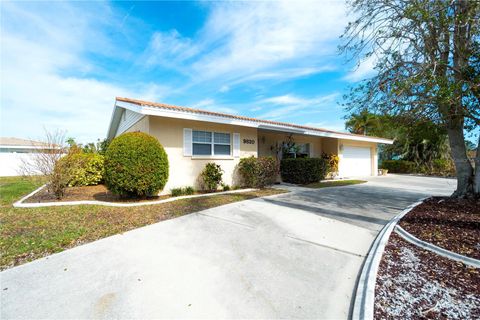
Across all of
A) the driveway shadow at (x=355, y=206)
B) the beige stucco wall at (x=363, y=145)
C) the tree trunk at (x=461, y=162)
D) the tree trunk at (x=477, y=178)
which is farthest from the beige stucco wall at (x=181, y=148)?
the tree trunk at (x=477, y=178)

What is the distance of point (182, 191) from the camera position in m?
8.63

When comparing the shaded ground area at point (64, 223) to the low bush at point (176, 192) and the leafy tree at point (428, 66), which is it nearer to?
the low bush at point (176, 192)

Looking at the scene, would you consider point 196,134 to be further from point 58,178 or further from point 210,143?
point 58,178

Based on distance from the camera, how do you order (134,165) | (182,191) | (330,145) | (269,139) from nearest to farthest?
1. (134,165)
2. (182,191)
3. (269,139)
4. (330,145)

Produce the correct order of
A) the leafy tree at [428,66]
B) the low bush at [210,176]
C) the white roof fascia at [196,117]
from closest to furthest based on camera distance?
the leafy tree at [428,66]
the white roof fascia at [196,117]
the low bush at [210,176]

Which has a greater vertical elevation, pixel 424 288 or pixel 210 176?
pixel 210 176

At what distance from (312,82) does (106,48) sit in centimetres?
1093

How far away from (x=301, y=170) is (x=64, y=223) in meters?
9.88

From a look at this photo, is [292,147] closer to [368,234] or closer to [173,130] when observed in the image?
[173,130]

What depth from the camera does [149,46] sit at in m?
10.4

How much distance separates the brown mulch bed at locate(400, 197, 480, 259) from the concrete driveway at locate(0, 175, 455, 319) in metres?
0.85

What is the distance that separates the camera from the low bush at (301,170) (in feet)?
37.8

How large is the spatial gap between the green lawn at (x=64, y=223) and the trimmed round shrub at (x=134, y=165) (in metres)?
0.79

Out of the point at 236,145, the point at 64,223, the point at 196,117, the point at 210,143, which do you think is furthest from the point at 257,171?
the point at 64,223
